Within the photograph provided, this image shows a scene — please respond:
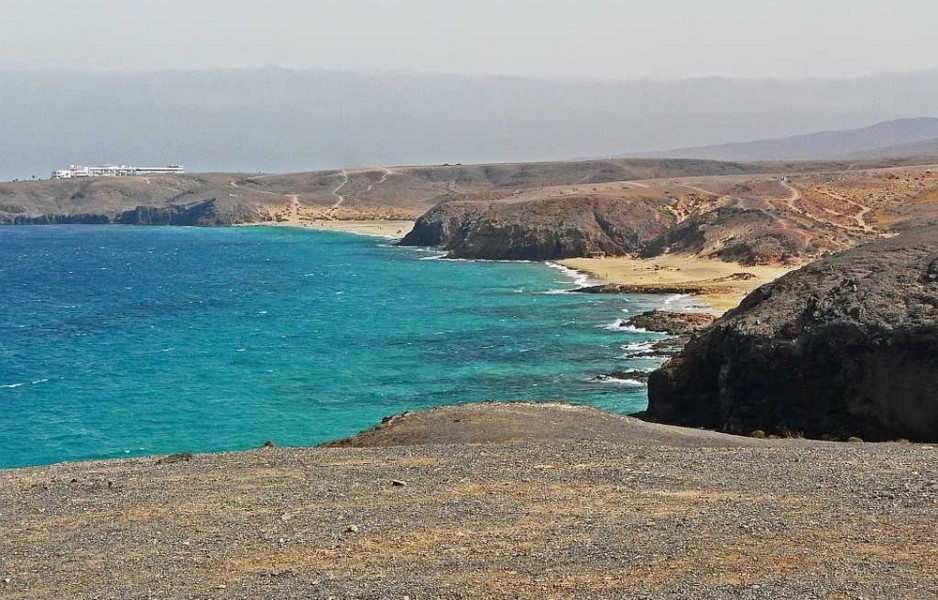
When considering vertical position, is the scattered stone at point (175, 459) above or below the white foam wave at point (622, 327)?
above

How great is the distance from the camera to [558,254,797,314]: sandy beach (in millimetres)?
72812

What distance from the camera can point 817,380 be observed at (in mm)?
30938

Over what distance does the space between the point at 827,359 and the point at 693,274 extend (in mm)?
55953

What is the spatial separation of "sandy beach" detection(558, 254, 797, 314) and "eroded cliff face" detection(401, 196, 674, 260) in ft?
22.4

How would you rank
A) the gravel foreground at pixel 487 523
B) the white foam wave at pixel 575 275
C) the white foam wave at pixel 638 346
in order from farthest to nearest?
the white foam wave at pixel 575 275
the white foam wave at pixel 638 346
the gravel foreground at pixel 487 523

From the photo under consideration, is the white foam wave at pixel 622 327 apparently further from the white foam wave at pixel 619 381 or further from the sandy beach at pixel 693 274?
the white foam wave at pixel 619 381

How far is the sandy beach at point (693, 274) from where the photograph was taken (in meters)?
72.8

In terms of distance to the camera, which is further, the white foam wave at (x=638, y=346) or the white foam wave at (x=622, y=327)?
→ the white foam wave at (x=622, y=327)

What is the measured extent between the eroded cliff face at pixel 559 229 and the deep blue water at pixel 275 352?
39.5 ft

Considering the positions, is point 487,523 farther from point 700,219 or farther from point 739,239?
point 700,219

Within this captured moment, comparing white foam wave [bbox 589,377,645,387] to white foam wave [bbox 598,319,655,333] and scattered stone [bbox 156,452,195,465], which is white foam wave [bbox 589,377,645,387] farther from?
scattered stone [bbox 156,452,195,465]

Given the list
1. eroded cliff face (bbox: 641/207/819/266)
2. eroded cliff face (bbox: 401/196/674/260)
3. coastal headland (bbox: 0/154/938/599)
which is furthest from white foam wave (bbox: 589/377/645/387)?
eroded cliff face (bbox: 401/196/674/260)

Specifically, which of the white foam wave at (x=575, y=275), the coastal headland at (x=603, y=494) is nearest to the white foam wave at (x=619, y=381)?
the coastal headland at (x=603, y=494)

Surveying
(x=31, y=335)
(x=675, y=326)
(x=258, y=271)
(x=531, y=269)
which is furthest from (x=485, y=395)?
(x=258, y=271)
